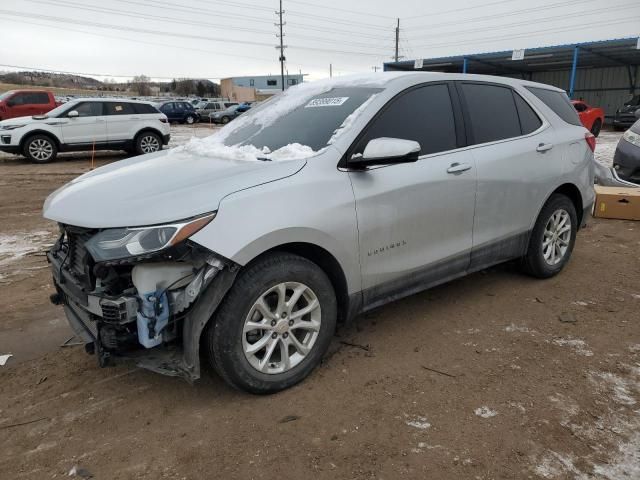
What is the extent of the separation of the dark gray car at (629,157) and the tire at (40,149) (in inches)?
529

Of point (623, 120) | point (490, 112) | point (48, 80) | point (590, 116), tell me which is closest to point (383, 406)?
point (490, 112)

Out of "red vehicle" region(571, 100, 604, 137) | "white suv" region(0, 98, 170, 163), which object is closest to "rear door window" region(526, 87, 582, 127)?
"white suv" region(0, 98, 170, 163)

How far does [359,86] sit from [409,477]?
8.15 feet

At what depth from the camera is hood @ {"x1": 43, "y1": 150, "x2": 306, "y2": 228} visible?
2455 mm

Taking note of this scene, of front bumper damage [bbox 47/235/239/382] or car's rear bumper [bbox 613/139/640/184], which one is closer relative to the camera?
front bumper damage [bbox 47/235/239/382]

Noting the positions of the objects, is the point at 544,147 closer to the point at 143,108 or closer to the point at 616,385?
the point at 616,385

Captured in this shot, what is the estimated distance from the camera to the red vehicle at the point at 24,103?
16984 millimetres

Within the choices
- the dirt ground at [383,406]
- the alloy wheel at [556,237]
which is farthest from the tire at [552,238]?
the dirt ground at [383,406]

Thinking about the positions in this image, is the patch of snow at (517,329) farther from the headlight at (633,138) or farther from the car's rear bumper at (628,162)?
the headlight at (633,138)

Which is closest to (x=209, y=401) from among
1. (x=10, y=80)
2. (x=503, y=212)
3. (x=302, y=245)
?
(x=302, y=245)

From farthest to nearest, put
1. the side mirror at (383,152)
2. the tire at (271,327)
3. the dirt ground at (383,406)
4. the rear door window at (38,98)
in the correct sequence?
1. the rear door window at (38,98)
2. the side mirror at (383,152)
3. the tire at (271,327)
4. the dirt ground at (383,406)

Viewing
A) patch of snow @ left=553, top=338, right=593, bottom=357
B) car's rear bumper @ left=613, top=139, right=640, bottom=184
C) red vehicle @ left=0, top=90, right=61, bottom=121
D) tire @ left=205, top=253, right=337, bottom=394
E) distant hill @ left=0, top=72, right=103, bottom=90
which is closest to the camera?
tire @ left=205, top=253, right=337, bottom=394

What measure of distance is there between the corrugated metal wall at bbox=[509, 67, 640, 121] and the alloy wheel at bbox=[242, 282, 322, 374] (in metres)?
35.9

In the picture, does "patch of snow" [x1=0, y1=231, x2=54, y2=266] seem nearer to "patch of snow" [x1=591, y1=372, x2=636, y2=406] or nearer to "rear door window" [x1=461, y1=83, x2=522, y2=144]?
"rear door window" [x1=461, y1=83, x2=522, y2=144]
